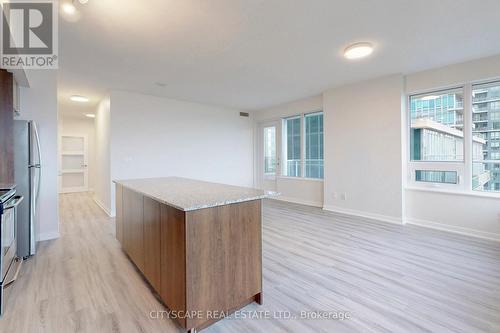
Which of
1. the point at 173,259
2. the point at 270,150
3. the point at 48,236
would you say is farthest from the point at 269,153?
the point at 173,259

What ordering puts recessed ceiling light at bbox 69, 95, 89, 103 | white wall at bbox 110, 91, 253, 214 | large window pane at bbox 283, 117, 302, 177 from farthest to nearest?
large window pane at bbox 283, 117, 302, 177 → recessed ceiling light at bbox 69, 95, 89, 103 → white wall at bbox 110, 91, 253, 214

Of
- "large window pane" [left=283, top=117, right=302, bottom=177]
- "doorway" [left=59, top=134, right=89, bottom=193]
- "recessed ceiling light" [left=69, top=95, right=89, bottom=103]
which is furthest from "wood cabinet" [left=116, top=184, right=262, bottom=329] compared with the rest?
"doorway" [left=59, top=134, right=89, bottom=193]

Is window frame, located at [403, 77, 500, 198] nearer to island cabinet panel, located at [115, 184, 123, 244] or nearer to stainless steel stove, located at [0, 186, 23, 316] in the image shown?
island cabinet panel, located at [115, 184, 123, 244]

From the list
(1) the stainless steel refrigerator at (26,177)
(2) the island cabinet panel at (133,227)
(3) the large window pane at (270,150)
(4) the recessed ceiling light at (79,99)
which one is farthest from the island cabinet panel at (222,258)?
(4) the recessed ceiling light at (79,99)

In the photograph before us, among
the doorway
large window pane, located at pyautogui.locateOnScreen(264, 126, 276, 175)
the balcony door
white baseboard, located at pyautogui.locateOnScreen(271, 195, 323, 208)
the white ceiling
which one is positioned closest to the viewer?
the white ceiling

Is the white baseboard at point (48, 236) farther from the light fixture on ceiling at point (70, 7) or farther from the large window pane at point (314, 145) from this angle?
the large window pane at point (314, 145)

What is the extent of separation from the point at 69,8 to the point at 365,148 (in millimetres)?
4810

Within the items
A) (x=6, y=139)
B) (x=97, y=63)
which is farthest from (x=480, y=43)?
(x=6, y=139)

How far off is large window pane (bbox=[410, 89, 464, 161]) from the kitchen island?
3757 mm

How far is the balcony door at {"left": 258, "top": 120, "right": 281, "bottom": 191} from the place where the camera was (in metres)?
6.99

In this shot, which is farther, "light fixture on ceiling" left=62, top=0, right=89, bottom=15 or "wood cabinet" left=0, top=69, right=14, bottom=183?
"wood cabinet" left=0, top=69, right=14, bottom=183

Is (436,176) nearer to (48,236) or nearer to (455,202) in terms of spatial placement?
(455,202)

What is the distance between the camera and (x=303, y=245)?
10.7 ft

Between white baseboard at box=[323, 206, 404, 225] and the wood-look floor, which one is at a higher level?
white baseboard at box=[323, 206, 404, 225]
